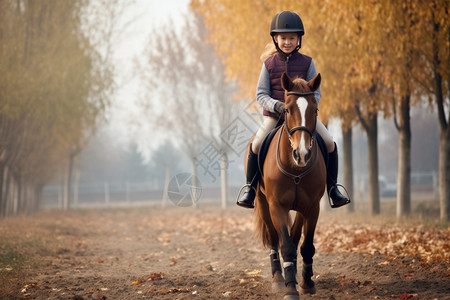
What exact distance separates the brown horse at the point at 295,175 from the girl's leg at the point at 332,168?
12.8 inches

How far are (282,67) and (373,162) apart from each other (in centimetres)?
1120

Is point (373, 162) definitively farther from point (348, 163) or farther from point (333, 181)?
point (333, 181)

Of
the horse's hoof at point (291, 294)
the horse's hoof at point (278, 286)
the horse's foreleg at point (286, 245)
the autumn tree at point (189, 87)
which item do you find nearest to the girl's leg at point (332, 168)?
the horse's foreleg at point (286, 245)

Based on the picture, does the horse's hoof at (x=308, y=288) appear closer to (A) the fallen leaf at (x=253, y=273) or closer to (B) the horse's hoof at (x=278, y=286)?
(B) the horse's hoof at (x=278, y=286)

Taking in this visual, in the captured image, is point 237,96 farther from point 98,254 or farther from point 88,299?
point 88,299

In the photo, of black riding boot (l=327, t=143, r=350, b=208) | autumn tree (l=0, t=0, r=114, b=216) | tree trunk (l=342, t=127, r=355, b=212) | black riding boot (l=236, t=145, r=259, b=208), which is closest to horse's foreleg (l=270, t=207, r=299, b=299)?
black riding boot (l=236, t=145, r=259, b=208)

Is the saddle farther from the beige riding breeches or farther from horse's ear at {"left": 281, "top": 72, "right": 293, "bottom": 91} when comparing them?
horse's ear at {"left": 281, "top": 72, "right": 293, "bottom": 91}

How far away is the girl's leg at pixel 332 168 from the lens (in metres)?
6.40

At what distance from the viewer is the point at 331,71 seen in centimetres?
1436

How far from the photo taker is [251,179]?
22.2 feet

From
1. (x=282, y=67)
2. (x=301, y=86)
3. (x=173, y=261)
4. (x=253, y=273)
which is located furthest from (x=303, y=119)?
(x=173, y=261)

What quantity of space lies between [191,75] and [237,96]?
11396 millimetres

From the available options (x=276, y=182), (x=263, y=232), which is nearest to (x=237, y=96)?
(x=263, y=232)

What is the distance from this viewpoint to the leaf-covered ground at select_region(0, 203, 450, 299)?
6.36m
